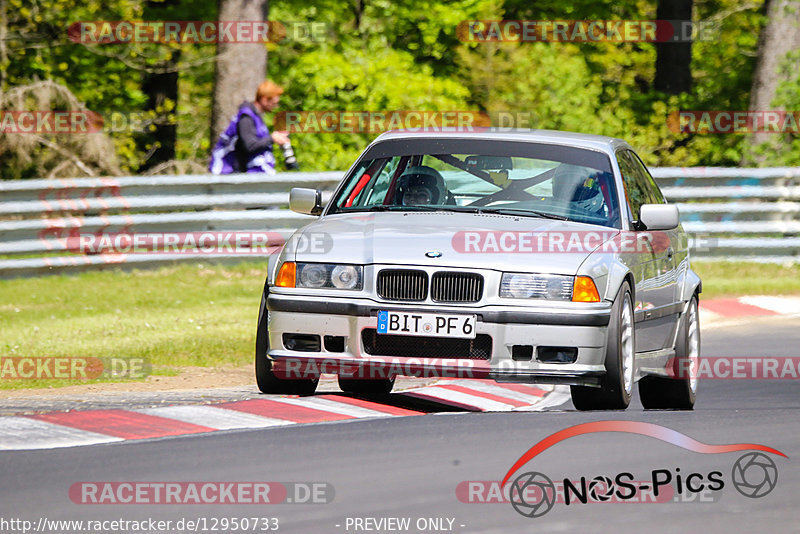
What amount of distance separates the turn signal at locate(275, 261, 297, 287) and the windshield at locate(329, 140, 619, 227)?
0.95 metres

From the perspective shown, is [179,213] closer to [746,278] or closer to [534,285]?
[746,278]

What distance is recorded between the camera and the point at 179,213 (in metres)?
16.3

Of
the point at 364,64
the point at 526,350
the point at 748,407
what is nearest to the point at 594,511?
the point at 526,350

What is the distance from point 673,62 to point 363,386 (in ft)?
75.3

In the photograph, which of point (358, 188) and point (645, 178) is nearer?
point (358, 188)

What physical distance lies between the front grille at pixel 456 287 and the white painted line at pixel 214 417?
1.07 meters

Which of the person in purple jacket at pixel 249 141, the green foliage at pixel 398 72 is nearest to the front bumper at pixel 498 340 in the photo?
the person in purple jacket at pixel 249 141

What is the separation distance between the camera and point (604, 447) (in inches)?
270

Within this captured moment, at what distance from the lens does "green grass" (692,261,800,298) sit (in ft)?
52.2

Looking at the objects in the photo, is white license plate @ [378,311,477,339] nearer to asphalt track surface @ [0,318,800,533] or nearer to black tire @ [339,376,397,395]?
asphalt track surface @ [0,318,800,533]

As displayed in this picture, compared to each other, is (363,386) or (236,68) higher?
(236,68)

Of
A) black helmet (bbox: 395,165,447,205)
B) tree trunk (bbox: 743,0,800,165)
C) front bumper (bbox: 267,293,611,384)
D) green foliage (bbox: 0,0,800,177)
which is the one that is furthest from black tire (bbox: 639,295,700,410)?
tree trunk (bbox: 743,0,800,165)

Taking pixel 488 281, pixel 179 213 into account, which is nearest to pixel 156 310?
pixel 179 213

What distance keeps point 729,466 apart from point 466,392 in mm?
3042
